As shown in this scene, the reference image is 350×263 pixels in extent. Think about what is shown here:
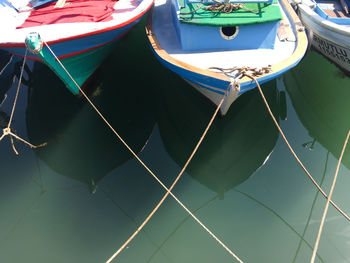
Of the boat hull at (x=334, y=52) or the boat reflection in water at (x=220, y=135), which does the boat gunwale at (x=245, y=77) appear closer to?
the boat hull at (x=334, y=52)

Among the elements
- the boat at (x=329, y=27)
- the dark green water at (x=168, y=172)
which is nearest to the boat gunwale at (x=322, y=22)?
the boat at (x=329, y=27)

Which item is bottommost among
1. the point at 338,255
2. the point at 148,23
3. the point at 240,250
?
the point at 338,255

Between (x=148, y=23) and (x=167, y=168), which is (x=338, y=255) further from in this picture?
(x=148, y=23)

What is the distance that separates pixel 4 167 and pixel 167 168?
3.84 m

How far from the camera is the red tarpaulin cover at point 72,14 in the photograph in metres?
7.01

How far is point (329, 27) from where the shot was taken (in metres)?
7.65

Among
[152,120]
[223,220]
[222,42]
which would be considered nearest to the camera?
[223,220]

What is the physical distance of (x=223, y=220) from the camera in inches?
213

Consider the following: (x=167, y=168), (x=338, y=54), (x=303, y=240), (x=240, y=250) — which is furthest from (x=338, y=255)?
(x=338, y=54)

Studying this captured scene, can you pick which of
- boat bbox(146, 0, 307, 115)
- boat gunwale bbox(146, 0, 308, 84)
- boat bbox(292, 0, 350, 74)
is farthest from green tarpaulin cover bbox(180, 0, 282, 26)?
boat bbox(292, 0, 350, 74)

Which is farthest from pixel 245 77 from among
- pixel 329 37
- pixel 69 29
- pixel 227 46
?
pixel 69 29

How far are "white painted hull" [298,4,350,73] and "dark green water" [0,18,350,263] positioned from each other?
495 mm

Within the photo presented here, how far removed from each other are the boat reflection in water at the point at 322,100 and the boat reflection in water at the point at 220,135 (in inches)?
29.0

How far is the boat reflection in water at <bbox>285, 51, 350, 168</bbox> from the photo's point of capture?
6965 millimetres
